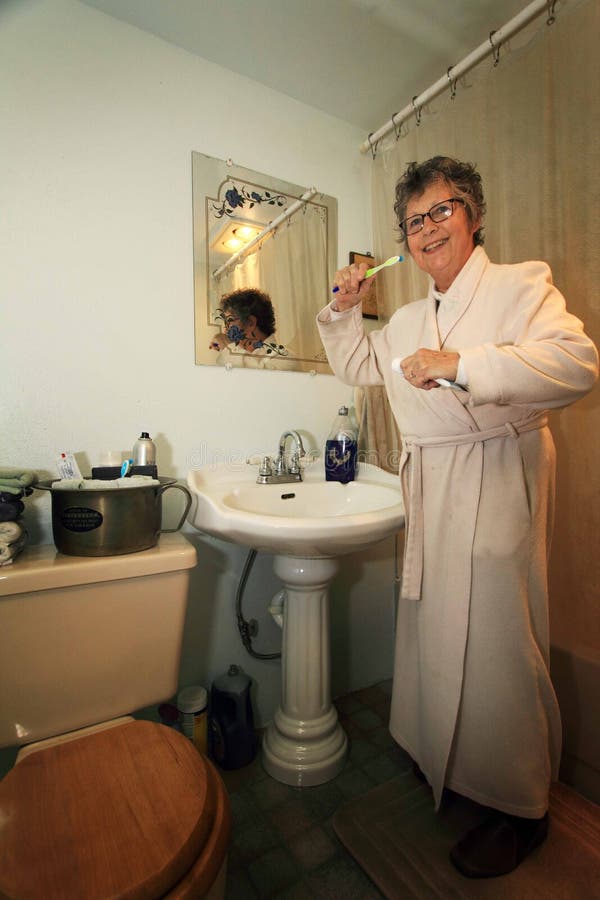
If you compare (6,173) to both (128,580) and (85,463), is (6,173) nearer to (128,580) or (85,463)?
(85,463)

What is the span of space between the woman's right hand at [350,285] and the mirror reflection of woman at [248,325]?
35cm

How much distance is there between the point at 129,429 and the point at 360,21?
1.31 metres

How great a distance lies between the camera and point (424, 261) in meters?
0.95

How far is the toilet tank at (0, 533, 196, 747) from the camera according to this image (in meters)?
0.79

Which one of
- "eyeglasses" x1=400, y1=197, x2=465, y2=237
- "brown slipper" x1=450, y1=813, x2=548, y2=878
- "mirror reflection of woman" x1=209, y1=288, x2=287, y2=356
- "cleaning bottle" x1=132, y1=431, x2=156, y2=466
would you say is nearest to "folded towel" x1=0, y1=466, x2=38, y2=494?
"cleaning bottle" x1=132, y1=431, x2=156, y2=466

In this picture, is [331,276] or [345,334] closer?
[345,334]

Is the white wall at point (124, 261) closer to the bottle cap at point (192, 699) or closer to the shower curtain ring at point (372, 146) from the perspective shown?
the bottle cap at point (192, 699)

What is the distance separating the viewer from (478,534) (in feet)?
2.83

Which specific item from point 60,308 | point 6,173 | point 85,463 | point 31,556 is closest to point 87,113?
point 6,173

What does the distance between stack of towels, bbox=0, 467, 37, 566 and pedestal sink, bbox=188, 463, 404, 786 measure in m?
0.37

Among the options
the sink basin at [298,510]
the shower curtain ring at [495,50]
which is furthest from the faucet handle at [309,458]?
the shower curtain ring at [495,50]

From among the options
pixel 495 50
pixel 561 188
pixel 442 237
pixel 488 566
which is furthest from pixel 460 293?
pixel 495 50

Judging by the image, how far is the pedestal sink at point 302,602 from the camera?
3.56 ft

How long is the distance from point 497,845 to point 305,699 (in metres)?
0.51
